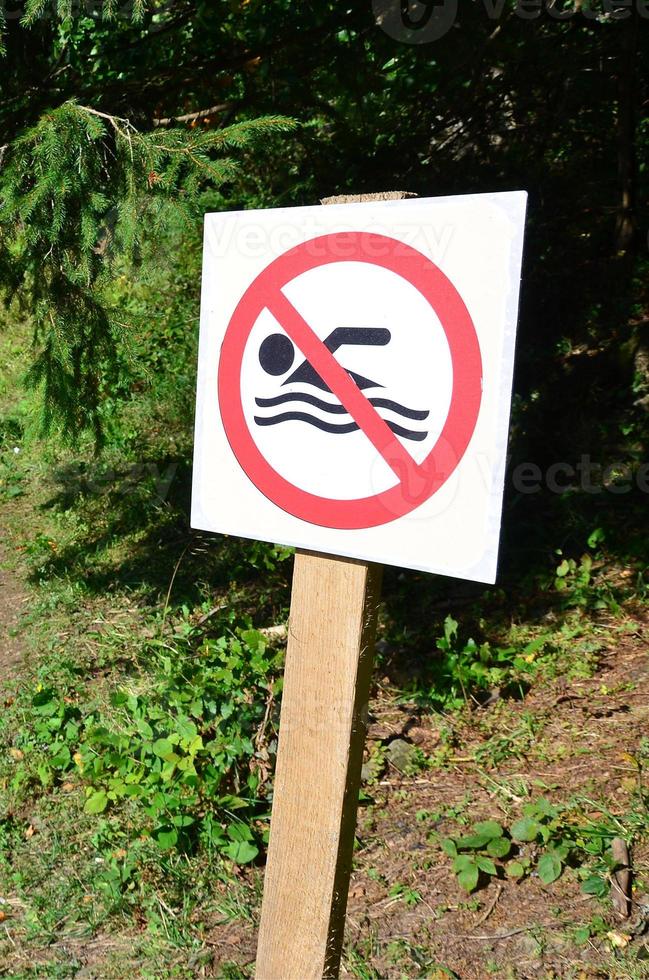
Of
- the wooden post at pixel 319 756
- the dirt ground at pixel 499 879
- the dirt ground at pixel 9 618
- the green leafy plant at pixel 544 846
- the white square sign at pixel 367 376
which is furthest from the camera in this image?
the dirt ground at pixel 9 618

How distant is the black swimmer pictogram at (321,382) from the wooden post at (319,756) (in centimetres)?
30

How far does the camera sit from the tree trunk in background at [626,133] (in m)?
5.23

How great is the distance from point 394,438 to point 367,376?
0.14 meters

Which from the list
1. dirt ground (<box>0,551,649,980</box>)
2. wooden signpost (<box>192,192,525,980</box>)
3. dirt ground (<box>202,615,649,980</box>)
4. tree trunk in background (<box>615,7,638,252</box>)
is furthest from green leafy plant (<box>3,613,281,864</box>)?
tree trunk in background (<box>615,7,638,252</box>)

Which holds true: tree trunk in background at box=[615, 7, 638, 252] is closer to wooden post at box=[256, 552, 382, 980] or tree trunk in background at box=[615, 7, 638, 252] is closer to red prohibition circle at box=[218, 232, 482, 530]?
red prohibition circle at box=[218, 232, 482, 530]

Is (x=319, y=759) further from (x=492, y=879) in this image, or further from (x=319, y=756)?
(x=492, y=879)

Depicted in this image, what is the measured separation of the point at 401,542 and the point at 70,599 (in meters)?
3.86

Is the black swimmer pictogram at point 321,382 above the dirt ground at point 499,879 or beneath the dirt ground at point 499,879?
above

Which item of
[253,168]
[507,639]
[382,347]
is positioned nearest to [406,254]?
[382,347]

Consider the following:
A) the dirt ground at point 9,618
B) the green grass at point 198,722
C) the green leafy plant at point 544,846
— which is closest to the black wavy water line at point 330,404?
the green grass at point 198,722

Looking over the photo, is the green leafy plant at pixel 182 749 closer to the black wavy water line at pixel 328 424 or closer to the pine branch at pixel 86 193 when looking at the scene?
the pine branch at pixel 86 193

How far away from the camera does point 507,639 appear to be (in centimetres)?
441

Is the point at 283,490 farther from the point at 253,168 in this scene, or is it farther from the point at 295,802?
the point at 253,168

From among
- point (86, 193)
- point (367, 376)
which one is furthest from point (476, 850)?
point (86, 193)
